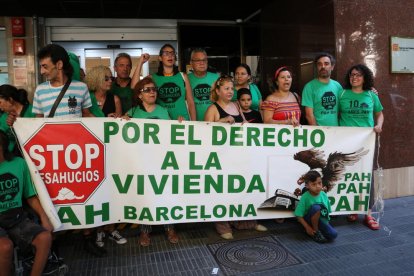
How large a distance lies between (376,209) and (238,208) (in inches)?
79.1

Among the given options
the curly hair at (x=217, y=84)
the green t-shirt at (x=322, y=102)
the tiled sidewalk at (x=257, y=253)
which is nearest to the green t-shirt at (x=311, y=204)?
the tiled sidewalk at (x=257, y=253)

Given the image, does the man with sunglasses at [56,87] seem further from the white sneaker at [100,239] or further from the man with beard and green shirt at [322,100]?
the man with beard and green shirt at [322,100]

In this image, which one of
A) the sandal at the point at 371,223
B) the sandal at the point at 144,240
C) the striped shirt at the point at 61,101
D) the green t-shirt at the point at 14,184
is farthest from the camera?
the sandal at the point at 371,223

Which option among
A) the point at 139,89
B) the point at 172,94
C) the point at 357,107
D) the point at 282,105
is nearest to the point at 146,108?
the point at 139,89

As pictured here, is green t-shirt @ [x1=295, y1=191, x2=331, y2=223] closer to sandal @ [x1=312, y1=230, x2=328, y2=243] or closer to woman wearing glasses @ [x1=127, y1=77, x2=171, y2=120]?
sandal @ [x1=312, y1=230, x2=328, y2=243]

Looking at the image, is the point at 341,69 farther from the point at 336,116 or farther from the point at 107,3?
the point at 107,3

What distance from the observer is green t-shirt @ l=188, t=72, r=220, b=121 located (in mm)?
4266

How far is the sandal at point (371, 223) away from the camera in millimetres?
4152

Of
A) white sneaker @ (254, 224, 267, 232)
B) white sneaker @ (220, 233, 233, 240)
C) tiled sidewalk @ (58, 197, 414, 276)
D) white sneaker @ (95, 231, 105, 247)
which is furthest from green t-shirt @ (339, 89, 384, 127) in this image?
white sneaker @ (95, 231, 105, 247)

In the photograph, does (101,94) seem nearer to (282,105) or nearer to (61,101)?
(61,101)

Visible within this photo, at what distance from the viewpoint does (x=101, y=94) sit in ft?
12.8

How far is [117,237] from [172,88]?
A: 175 centimetres

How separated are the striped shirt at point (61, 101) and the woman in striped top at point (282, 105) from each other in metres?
2.02

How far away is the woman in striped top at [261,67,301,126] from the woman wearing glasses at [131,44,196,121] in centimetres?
86
